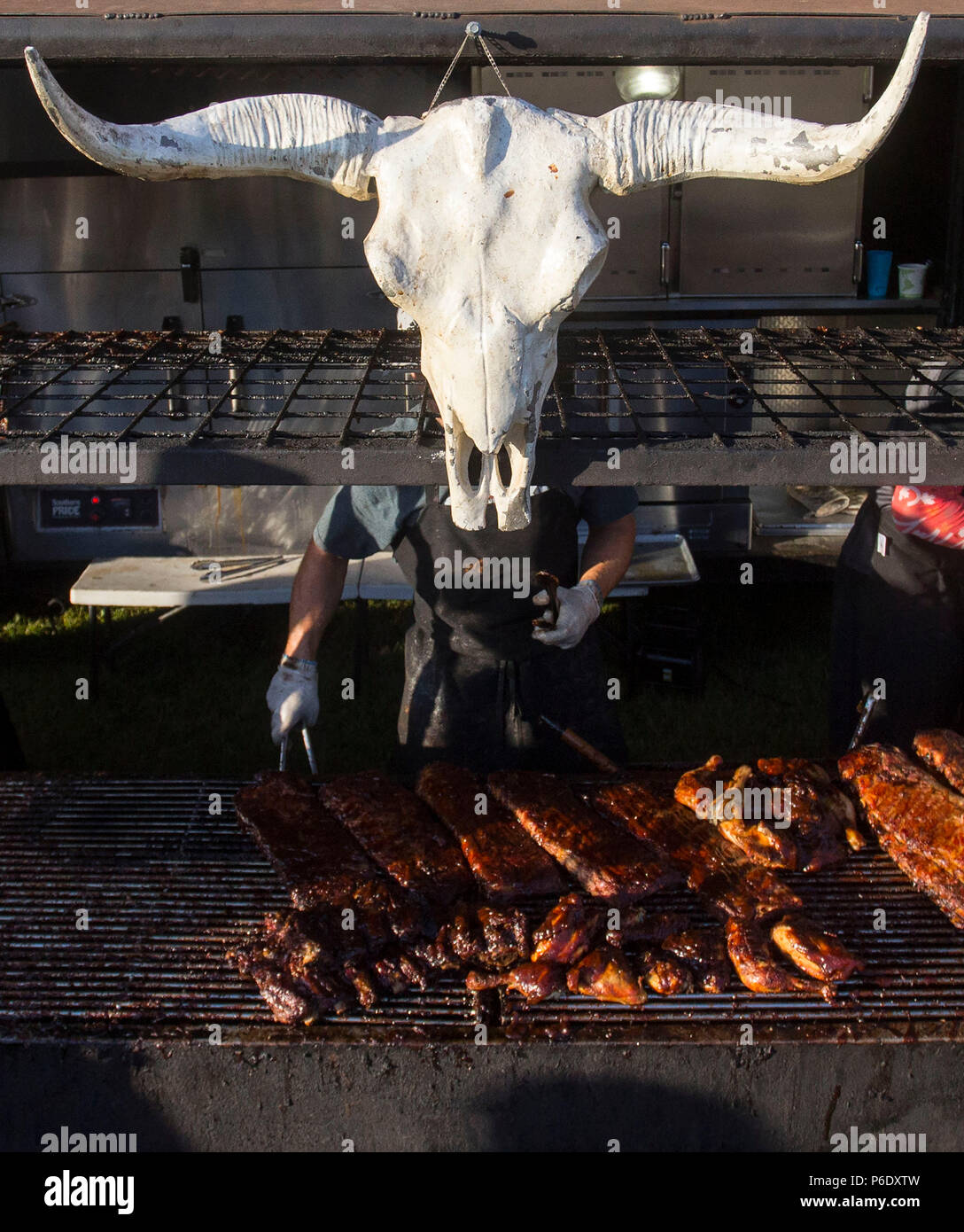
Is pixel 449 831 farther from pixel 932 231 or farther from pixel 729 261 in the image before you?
pixel 932 231

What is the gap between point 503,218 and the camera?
9.44 feet

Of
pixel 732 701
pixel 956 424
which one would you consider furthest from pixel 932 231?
pixel 956 424

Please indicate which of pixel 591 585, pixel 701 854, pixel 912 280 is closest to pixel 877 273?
pixel 912 280

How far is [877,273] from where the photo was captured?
329 inches

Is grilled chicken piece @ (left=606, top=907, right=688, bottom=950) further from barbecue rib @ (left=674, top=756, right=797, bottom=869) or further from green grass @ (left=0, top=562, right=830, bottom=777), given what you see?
green grass @ (left=0, top=562, right=830, bottom=777)

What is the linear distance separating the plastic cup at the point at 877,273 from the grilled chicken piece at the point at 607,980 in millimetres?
6822

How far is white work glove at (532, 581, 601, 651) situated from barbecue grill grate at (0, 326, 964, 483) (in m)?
0.74

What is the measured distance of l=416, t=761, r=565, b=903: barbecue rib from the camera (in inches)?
145

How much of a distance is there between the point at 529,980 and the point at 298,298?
6.40 meters

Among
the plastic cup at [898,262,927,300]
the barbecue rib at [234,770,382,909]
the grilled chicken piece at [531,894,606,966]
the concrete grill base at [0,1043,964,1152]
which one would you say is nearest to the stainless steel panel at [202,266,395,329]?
the plastic cup at [898,262,927,300]

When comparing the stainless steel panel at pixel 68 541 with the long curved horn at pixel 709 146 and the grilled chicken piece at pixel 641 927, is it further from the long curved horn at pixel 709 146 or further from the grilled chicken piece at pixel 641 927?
the long curved horn at pixel 709 146

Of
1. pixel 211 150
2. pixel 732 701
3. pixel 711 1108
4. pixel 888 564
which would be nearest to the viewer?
pixel 211 150

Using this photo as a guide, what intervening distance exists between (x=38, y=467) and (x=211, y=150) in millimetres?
1041

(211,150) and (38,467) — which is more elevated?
(211,150)
